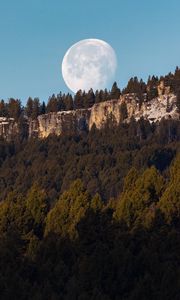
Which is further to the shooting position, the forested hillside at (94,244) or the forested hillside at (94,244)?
the forested hillside at (94,244)

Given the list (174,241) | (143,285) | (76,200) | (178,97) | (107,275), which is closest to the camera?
(143,285)

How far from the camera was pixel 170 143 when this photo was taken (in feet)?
595

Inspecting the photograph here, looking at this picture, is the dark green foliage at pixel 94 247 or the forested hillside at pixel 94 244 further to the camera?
the forested hillside at pixel 94 244

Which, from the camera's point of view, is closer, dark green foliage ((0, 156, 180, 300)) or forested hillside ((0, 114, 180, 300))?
dark green foliage ((0, 156, 180, 300))

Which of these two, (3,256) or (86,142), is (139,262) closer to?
(3,256)

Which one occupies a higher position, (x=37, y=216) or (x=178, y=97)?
(x=178, y=97)

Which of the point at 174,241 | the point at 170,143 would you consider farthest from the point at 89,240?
the point at 170,143

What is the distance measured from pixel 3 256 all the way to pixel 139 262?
10.4 metres

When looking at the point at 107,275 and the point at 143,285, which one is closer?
the point at 143,285

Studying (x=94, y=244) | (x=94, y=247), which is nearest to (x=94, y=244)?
(x=94, y=244)

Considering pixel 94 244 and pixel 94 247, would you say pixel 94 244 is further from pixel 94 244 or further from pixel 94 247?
pixel 94 247

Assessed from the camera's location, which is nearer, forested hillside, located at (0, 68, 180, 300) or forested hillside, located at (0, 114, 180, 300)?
forested hillside, located at (0, 68, 180, 300)

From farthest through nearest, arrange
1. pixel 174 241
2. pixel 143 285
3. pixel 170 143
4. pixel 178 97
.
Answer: pixel 178 97 → pixel 170 143 → pixel 174 241 → pixel 143 285

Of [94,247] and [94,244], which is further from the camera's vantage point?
[94,244]
